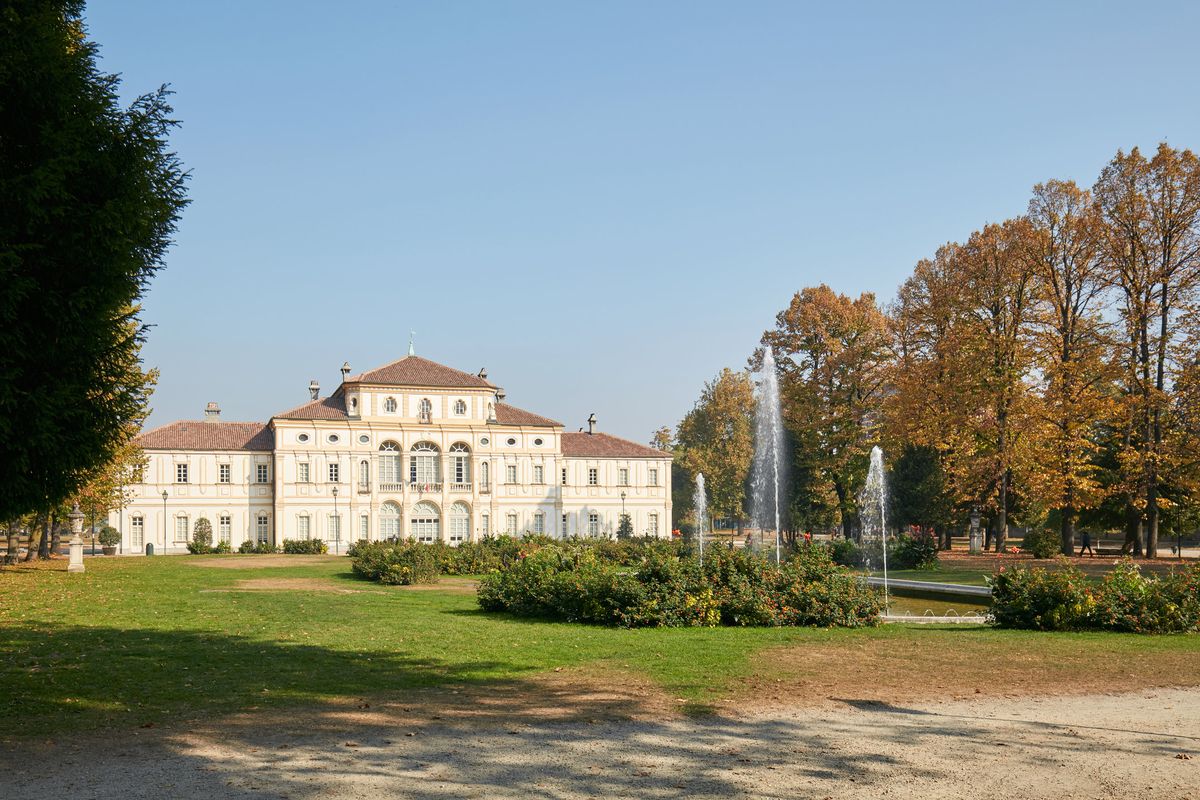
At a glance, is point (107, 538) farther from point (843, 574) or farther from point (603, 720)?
point (603, 720)

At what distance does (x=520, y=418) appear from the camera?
58969mm

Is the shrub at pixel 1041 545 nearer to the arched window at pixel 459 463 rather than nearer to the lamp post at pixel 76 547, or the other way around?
the lamp post at pixel 76 547

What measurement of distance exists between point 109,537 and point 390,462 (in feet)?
49.6

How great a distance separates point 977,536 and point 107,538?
42.5 metres

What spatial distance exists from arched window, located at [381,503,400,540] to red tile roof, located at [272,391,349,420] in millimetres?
5804

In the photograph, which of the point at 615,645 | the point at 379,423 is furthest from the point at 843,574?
the point at 379,423

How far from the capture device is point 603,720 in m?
8.48

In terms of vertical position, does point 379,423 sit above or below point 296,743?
above

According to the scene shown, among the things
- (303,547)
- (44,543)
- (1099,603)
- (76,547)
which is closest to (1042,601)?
(1099,603)

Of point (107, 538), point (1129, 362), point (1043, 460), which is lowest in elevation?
point (107, 538)

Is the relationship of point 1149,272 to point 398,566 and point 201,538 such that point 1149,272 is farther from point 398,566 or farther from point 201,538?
point 201,538

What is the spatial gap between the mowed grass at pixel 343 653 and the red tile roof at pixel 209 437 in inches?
1448

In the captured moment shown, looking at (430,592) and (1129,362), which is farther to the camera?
(1129,362)

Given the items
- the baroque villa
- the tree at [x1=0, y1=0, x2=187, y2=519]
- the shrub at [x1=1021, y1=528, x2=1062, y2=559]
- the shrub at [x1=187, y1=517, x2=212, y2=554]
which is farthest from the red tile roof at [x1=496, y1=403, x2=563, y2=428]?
the tree at [x1=0, y1=0, x2=187, y2=519]
